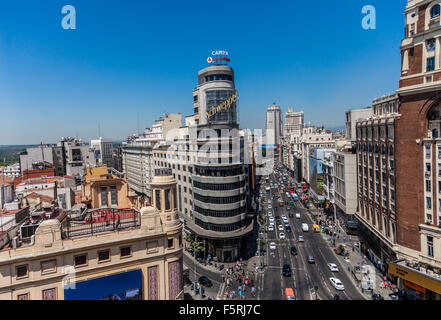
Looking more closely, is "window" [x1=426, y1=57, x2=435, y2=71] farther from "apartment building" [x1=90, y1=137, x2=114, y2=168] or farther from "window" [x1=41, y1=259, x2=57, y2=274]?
"apartment building" [x1=90, y1=137, x2=114, y2=168]

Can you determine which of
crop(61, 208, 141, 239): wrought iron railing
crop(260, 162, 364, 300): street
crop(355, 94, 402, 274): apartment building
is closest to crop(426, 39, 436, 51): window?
crop(355, 94, 402, 274): apartment building

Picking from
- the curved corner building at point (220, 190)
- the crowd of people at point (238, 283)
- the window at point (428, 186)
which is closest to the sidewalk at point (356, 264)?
the window at point (428, 186)

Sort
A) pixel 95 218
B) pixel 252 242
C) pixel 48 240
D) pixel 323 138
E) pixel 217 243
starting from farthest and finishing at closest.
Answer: pixel 323 138
pixel 252 242
pixel 217 243
pixel 95 218
pixel 48 240

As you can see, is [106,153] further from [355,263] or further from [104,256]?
[104,256]

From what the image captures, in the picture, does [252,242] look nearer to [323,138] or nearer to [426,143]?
[426,143]
